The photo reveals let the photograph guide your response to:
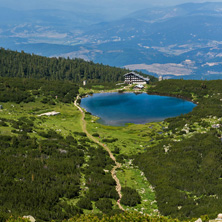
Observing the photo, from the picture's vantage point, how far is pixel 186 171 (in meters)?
40.2

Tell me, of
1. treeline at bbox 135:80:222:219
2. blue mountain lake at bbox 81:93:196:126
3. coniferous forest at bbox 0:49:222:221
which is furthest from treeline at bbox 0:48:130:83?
treeline at bbox 135:80:222:219

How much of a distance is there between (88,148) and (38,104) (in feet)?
145

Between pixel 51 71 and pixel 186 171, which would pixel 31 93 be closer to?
pixel 186 171

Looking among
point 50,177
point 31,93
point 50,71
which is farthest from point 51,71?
point 50,177

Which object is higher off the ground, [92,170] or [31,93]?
[31,93]

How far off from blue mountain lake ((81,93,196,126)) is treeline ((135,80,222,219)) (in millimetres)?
16544

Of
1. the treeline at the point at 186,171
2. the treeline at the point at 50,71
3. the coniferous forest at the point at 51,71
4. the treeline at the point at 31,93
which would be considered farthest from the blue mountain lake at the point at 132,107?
the treeline at the point at 50,71

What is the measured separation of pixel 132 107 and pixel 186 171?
61110 millimetres

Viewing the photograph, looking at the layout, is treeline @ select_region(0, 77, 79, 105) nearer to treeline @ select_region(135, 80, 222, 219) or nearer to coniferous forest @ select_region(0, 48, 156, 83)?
Result: treeline @ select_region(135, 80, 222, 219)

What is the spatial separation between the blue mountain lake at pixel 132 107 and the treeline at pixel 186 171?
1654 cm

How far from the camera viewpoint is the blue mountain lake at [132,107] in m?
84.2

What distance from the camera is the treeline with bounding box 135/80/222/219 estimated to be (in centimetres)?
3014

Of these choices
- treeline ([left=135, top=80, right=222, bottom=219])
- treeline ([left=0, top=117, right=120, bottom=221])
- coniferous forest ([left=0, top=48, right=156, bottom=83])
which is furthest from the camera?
coniferous forest ([left=0, top=48, right=156, bottom=83])

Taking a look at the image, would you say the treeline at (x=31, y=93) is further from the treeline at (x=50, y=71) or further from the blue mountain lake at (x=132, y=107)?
the treeline at (x=50, y=71)
